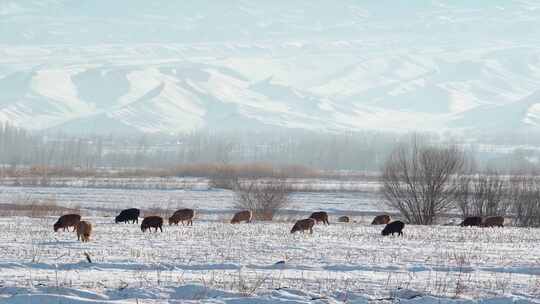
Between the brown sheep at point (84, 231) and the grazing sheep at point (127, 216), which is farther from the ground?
the grazing sheep at point (127, 216)

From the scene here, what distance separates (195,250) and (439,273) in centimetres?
635

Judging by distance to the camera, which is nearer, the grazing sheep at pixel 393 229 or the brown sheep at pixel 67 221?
the brown sheep at pixel 67 221

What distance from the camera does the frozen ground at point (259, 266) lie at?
1595 centimetres

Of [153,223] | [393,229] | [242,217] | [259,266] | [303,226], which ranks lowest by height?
[259,266]

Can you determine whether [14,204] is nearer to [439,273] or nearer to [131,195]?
[131,195]

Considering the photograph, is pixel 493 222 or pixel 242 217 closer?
pixel 242 217

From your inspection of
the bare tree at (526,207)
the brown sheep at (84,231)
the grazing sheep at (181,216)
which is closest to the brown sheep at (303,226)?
the grazing sheep at (181,216)

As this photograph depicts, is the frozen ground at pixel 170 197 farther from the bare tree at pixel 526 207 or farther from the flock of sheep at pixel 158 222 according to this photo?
the flock of sheep at pixel 158 222

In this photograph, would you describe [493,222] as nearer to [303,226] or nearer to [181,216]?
[303,226]

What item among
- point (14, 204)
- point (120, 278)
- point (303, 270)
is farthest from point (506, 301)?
point (14, 204)

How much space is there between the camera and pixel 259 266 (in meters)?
20.5

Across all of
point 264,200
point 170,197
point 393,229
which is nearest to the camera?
point 393,229

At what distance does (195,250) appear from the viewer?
23172 mm

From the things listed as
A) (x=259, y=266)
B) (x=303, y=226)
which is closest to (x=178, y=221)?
(x=303, y=226)
